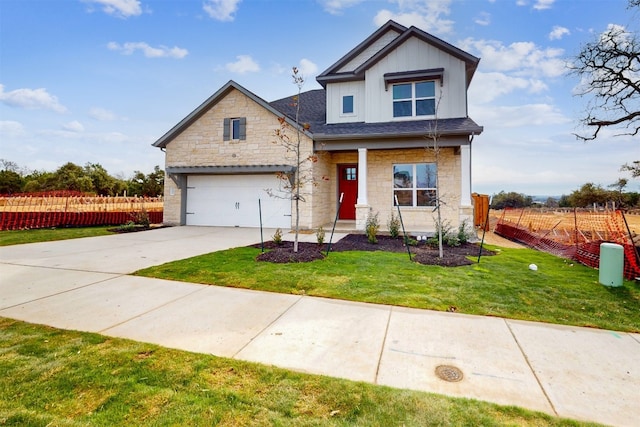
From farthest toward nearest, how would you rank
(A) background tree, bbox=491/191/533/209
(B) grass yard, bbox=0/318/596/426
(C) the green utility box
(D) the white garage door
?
(A) background tree, bbox=491/191/533/209, (D) the white garage door, (C) the green utility box, (B) grass yard, bbox=0/318/596/426

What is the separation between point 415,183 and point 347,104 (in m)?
4.86

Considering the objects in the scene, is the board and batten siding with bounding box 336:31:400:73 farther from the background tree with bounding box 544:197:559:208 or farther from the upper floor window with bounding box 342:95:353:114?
the background tree with bounding box 544:197:559:208

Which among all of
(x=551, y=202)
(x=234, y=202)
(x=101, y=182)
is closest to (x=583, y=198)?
(x=551, y=202)

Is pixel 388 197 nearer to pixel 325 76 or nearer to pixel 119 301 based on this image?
pixel 325 76

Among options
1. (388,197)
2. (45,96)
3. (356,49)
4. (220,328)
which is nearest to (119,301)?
(220,328)

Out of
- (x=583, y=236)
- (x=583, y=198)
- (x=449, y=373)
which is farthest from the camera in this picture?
(x=583, y=198)

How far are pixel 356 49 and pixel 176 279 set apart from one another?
522 inches

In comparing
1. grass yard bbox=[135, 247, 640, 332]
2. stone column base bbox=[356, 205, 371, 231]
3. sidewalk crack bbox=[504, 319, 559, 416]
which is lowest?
sidewalk crack bbox=[504, 319, 559, 416]

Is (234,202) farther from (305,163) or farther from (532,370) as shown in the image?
(532,370)

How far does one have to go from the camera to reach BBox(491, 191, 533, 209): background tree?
1360 inches

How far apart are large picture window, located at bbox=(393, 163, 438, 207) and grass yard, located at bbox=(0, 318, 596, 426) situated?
10.5 metres

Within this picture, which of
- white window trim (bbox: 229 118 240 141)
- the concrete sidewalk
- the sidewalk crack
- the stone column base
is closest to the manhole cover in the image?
the concrete sidewalk

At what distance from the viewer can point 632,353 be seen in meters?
2.97

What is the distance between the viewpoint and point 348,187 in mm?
14031
